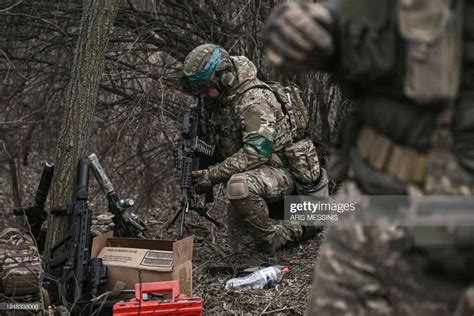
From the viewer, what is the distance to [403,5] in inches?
81.0

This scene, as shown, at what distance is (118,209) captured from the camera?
5.52 m

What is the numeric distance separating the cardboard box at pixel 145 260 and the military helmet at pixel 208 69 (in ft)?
4.28

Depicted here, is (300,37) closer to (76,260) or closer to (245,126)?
(76,260)

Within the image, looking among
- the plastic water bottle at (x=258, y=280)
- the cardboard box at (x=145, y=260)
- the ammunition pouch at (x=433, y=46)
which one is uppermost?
the ammunition pouch at (x=433, y=46)

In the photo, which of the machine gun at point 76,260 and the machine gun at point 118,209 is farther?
the machine gun at point 118,209

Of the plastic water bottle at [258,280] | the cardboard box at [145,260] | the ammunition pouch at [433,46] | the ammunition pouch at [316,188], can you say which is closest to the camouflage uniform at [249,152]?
the ammunition pouch at [316,188]

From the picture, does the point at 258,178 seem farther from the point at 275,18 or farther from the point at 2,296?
the point at 275,18

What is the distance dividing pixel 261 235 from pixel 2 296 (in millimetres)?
2184

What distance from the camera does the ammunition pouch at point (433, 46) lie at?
2031 millimetres

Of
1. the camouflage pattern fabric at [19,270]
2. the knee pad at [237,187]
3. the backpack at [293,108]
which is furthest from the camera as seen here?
the backpack at [293,108]

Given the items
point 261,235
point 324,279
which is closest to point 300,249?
point 261,235

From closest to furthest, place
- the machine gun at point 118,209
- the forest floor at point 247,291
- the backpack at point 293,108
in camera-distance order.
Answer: the forest floor at point 247,291
the machine gun at point 118,209
the backpack at point 293,108

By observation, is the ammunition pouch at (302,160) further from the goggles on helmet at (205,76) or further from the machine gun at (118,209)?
the machine gun at (118,209)

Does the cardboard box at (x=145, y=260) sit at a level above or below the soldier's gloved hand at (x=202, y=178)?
below
